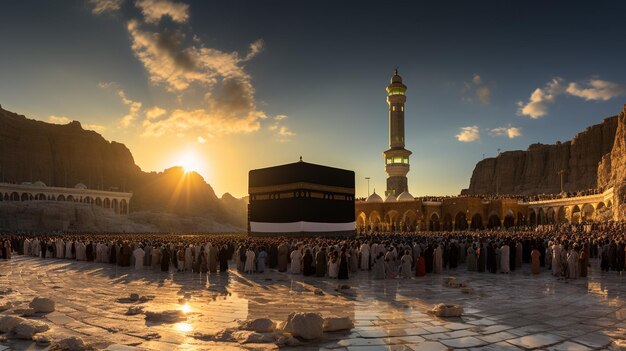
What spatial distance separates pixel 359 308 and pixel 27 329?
4.99 m

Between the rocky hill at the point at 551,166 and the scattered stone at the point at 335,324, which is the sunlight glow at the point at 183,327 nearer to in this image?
the scattered stone at the point at 335,324

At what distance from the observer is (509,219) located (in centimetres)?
4269

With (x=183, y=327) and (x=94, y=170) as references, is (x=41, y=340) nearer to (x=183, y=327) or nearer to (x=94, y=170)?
(x=183, y=327)

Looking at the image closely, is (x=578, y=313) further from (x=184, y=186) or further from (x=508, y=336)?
(x=184, y=186)

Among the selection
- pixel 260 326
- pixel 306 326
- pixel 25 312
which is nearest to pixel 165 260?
pixel 25 312

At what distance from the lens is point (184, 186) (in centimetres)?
8269

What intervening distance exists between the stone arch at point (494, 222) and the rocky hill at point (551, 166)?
32.4 metres

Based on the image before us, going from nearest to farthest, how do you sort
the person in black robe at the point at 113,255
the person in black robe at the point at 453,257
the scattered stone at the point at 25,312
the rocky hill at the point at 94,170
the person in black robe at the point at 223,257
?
the scattered stone at the point at 25,312 < the person in black robe at the point at 223,257 < the person in black robe at the point at 453,257 < the person in black robe at the point at 113,255 < the rocky hill at the point at 94,170

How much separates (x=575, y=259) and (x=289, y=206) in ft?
68.2

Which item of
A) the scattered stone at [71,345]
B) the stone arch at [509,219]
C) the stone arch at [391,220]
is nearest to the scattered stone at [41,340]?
the scattered stone at [71,345]

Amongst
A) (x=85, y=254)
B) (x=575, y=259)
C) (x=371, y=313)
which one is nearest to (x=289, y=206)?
(x=85, y=254)

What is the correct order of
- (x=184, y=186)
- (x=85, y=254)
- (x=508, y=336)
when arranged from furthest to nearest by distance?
(x=184, y=186) < (x=85, y=254) < (x=508, y=336)

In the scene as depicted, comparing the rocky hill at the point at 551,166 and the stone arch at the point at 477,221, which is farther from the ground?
the rocky hill at the point at 551,166

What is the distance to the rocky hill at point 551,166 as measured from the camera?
79.1 meters
